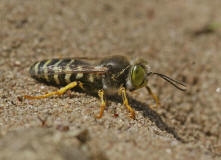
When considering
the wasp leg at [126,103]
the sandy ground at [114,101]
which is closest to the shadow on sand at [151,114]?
the sandy ground at [114,101]

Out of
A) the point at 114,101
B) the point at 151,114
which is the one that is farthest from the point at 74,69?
the point at 151,114

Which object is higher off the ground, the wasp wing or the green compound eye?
the wasp wing

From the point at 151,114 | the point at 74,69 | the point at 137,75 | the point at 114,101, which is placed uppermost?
the point at 74,69

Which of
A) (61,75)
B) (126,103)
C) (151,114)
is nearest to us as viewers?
(126,103)

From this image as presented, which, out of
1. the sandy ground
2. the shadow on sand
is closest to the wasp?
the sandy ground

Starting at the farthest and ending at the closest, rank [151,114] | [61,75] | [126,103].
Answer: [151,114], [61,75], [126,103]

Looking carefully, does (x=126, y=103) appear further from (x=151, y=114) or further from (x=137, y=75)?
(x=151, y=114)

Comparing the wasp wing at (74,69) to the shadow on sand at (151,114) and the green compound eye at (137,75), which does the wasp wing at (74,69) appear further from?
the shadow on sand at (151,114)

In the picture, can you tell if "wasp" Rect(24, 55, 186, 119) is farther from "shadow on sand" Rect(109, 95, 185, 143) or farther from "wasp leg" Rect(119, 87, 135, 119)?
"shadow on sand" Rect(109, 95, 185, 143)
